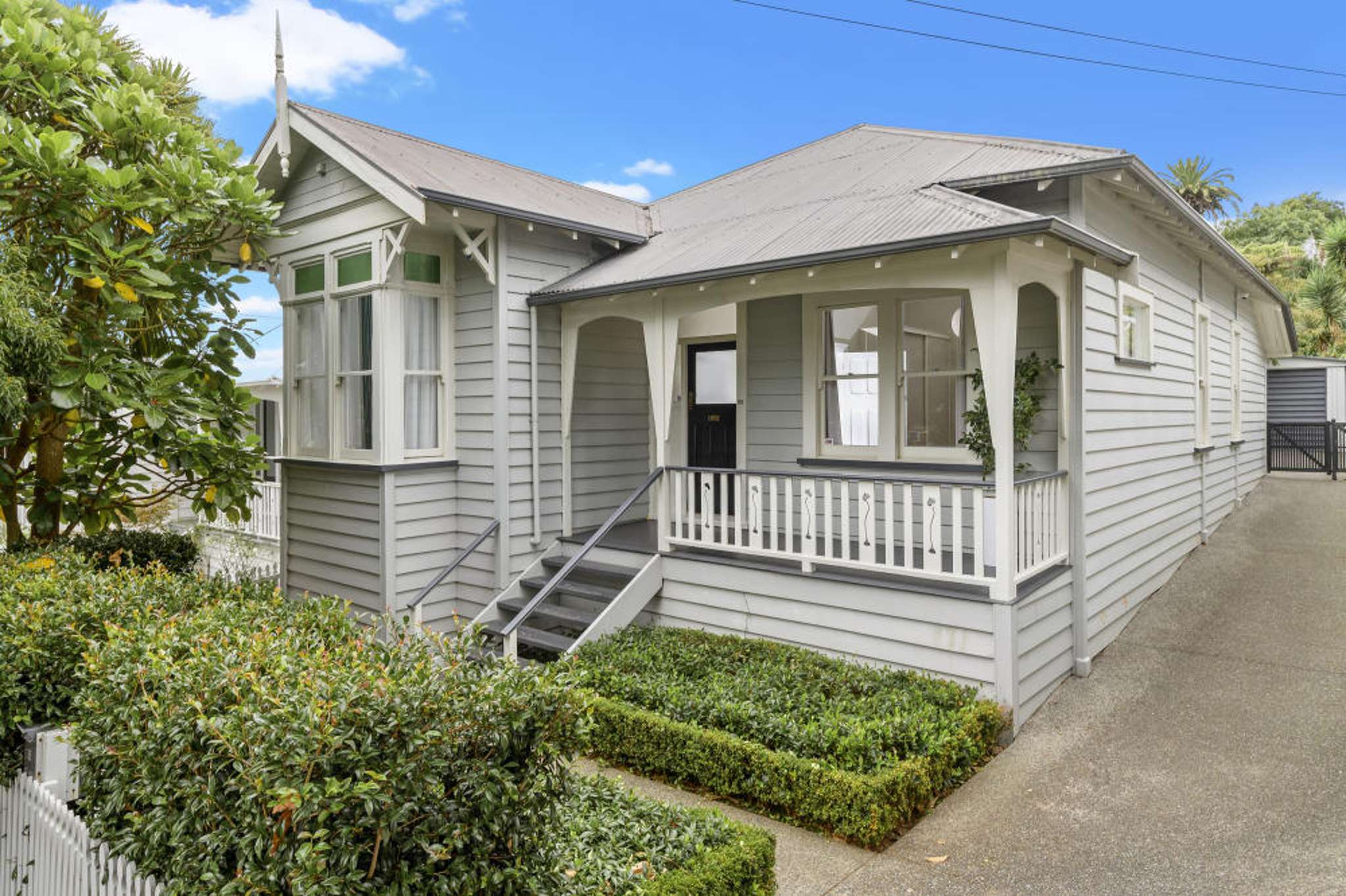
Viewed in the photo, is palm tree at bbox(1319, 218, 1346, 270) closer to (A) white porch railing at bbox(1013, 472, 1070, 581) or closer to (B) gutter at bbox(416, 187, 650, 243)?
(A) white porch railing at bbox(1013, 472, 1070, 581)

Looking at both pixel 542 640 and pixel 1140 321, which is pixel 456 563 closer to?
pixel 542 640

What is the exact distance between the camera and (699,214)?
9.47 metres

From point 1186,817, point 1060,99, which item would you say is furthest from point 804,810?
point 1060,99

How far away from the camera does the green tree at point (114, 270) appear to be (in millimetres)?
6164

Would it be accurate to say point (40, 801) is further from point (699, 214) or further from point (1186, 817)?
point (699, 214)

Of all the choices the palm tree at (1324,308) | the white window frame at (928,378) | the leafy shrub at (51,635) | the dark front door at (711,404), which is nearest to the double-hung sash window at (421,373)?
the dark front door at (711,404)

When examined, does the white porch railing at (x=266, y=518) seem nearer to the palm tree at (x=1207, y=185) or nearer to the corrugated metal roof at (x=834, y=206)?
the corrugated metal roof at (x=834, y=206)

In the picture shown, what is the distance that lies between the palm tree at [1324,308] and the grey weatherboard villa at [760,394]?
1765 cm

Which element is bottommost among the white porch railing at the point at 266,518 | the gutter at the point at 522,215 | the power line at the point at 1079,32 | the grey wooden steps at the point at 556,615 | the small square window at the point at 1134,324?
the grey wooden steps at the point at 556,615

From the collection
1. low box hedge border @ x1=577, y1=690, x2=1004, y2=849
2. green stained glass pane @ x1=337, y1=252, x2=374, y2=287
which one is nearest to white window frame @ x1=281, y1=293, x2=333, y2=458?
green stained glass pane @ x1=337, y1=252, x2=374, y2=287

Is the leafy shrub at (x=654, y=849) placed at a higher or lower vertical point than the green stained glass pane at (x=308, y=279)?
lower

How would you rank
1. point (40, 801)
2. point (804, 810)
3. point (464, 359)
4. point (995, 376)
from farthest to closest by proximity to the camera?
point (464, 359) → point (995, 376) → point (804, 810) → point (40, 801)

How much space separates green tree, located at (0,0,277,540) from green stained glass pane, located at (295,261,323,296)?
908 millimetres

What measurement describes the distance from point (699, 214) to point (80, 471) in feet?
22.1
